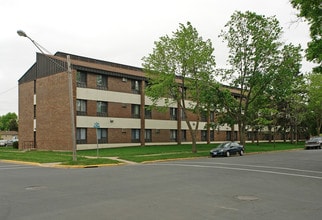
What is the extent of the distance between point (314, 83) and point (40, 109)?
4251cm

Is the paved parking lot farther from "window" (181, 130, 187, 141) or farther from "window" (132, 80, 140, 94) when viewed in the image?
"window" (181, 130, 187, 141)

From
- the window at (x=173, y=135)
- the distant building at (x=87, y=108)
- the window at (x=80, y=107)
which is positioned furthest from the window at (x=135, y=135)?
the window at (x=80, y=107)

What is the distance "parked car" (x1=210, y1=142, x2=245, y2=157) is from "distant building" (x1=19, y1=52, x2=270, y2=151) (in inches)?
557

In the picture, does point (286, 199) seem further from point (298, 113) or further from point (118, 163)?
point (298, 113)

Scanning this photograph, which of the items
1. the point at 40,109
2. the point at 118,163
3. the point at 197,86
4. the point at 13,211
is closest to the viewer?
the point at 13,211

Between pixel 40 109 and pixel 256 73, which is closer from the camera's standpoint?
pixel 256 73

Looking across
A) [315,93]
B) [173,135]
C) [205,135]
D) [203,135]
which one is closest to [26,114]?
[173,135]

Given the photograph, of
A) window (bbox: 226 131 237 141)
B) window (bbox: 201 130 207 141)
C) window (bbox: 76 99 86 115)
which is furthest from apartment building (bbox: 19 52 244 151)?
window (bbox: 226 131 237 141)

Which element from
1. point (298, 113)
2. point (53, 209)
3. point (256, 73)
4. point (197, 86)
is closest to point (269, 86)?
point (256, 73)

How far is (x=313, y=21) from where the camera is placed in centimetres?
1941

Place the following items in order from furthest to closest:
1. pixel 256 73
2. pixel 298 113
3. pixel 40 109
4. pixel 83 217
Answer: pixel 298 113 < pixel 40 109 < pixel 256 73 < pixel 83 217

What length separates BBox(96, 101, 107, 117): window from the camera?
1629 inches

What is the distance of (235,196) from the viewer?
1056 centimetres

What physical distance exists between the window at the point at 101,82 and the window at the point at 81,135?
208 inches
